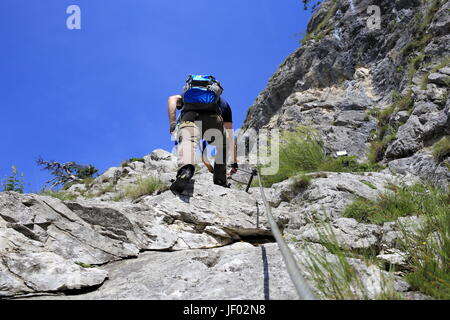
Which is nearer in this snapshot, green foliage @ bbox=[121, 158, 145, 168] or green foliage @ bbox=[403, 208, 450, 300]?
green foliage @ bbox=[403, 208, 450, 300]

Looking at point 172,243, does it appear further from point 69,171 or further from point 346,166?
point 69,171

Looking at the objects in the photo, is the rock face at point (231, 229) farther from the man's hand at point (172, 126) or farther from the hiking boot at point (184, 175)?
the man's hand at point (172, 126)

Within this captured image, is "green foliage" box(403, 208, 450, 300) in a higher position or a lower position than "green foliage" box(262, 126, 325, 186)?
lower

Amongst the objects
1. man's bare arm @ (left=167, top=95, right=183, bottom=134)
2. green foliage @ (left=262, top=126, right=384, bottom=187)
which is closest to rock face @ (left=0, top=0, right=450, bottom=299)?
green foliage @ (left=262, top=126, right=384, bottom=187)

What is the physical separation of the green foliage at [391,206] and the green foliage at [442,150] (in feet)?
6.04

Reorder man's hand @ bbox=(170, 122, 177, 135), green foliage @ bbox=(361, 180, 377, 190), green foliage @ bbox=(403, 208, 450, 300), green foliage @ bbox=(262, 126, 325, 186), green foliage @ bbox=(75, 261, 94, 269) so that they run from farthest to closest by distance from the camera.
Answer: green foliage @ bbox=(262, 126, 325, 186), green foliage @ bbox=(361, 180, 377, 190), man's hand @ bbox=(170, 122, 177, 135), green foliage @ bbox=(75, 261, 94, 269), green foliage @ bbox=(403, 208, 450, 300)

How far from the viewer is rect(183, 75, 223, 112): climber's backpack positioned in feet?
15.3

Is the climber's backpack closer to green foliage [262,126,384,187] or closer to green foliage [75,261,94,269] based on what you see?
green foliage [262,126,384,187]

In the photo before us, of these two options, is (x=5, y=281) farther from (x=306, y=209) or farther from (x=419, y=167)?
(x=419, y=167)

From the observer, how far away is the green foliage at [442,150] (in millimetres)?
5309

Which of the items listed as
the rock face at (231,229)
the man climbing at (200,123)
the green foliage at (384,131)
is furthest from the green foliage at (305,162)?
the man climbing at (200,123)

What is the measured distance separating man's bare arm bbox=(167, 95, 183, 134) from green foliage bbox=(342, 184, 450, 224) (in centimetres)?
271

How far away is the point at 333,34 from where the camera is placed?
15.3m

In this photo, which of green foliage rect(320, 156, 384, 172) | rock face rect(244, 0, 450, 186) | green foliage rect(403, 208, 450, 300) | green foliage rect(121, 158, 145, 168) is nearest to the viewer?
green foliage rect(403, 208, 450, 300)
